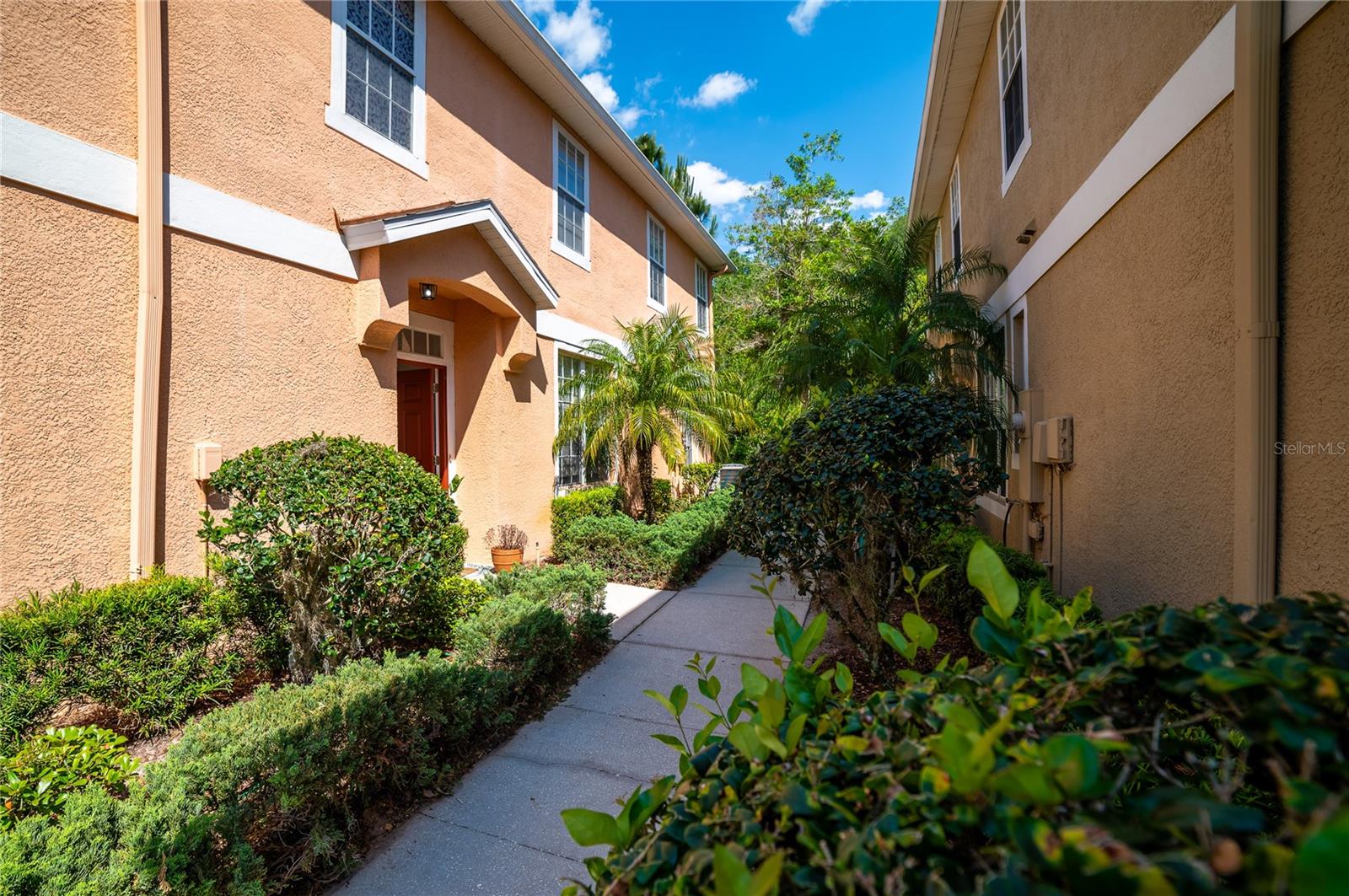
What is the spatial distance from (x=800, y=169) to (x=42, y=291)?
832 inches

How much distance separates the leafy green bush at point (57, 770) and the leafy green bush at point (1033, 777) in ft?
9.54

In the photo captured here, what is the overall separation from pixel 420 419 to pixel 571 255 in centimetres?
356

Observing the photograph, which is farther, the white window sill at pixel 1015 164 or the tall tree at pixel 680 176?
the tall tree at pixel 680 176

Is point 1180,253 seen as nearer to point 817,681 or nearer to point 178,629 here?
point 817,681

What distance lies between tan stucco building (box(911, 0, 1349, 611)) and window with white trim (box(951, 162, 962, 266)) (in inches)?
149

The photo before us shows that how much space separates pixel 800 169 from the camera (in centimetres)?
2100

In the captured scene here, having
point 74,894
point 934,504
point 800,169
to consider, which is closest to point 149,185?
point 74,894

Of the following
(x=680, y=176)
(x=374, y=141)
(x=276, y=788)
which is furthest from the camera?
(x=680, y=176)

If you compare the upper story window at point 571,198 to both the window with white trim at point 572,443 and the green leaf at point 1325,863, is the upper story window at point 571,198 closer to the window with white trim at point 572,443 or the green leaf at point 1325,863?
the window with white trim at point 572,443

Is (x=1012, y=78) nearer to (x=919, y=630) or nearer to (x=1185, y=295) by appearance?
(x=1185, y=295)

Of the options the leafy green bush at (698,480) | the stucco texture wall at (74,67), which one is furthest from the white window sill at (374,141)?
the leafy green bush at (698,480)

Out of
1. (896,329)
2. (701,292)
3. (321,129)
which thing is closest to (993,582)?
(896,329)

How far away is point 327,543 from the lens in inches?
155

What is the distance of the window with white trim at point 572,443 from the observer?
907cm
